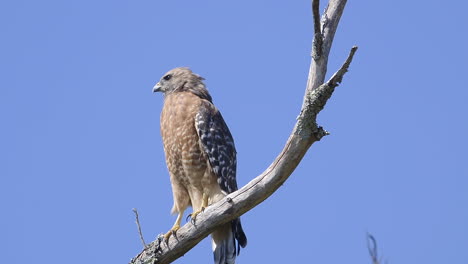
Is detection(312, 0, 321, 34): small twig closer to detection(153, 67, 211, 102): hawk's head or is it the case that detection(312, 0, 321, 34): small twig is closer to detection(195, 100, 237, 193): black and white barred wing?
detection(195, 100, 237, 193): black and white barred wing

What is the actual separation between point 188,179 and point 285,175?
2112mm

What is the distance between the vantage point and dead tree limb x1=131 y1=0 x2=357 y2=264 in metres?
5.17

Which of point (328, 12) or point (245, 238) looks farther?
point (245, 238)

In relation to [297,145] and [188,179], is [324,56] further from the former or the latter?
[188,179]

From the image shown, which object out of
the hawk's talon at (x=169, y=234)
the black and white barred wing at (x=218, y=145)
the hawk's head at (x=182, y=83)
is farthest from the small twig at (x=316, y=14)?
the hawk's head at (x=182, y=83)

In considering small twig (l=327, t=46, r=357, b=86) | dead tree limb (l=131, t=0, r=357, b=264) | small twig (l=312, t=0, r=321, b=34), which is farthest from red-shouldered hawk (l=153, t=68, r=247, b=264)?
small twig (l=312, t=0, r=321, b=34)

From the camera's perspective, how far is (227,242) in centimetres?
722

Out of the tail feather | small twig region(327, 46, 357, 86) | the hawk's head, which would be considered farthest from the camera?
the hawk's head

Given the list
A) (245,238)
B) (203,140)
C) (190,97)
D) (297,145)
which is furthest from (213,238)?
(297,145)

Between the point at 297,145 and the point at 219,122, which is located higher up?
the point at 219,122

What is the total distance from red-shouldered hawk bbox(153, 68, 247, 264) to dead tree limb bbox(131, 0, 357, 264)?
946 mm

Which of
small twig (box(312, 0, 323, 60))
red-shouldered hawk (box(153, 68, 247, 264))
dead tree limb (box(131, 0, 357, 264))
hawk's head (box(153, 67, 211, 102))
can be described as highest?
hawk's head (box(153, 67, 211, 102))

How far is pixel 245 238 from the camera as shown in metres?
7.11

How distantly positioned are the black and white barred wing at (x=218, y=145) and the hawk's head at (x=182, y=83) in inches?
19.5
